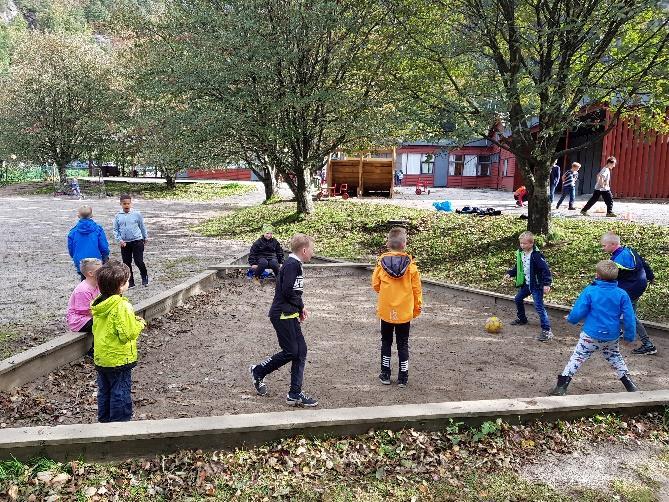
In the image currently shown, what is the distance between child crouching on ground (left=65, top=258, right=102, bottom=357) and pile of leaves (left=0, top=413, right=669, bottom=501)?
244 centimetres

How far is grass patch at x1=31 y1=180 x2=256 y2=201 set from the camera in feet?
106

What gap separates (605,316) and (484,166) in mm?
33550

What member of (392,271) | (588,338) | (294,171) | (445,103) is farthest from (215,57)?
(588,338)

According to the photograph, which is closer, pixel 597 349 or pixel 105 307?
pixel 105 307

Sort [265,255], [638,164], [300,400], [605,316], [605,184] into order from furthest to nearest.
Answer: [638,164]
[605,184]
[265,255]
[300,400]
[605,316]

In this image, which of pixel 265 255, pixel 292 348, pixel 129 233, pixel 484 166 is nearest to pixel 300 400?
pixel 292 348

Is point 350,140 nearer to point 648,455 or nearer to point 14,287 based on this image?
point 14,287

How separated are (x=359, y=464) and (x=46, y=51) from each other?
118 ft

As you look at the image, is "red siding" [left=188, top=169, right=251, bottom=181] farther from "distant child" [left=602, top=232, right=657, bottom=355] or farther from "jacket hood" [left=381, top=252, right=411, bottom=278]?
"jacket hood" [left=381, top=252, right=411, bottom=278]

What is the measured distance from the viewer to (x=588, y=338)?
516 cm

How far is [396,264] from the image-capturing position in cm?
551

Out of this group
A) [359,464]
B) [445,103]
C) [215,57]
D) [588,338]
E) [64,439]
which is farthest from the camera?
[215,57]

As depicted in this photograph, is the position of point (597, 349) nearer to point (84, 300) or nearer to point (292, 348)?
point (292, 348)

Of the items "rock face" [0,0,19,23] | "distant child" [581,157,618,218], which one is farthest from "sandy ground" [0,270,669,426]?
"rock face" [0,0,19,23]
